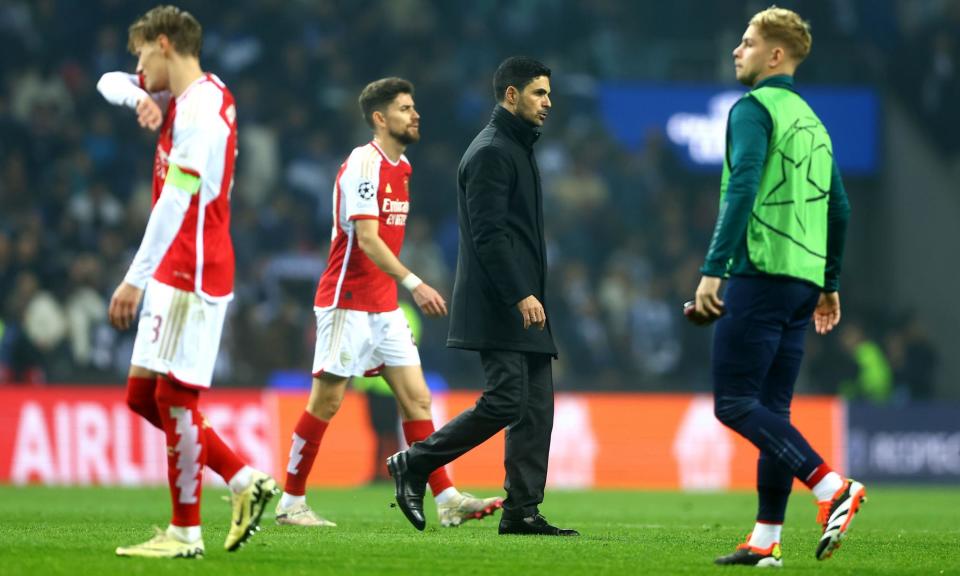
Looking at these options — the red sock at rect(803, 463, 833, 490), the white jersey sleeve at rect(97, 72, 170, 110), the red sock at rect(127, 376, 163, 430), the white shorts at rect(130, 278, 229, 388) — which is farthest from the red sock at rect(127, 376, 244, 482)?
the red sock at rect(803, 463, 833, 490)

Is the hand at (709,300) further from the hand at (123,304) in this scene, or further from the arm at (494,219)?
the hand at (123,304)

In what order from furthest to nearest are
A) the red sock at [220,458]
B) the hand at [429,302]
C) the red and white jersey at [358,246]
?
the red and white jersey at [358,246], the hand at [429,302], the red sock at [220,458]

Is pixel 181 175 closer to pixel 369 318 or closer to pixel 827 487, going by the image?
pixel 369 318

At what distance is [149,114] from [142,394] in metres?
1.19

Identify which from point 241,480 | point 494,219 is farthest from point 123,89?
point 494,219

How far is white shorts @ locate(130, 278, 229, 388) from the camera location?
21.6 ft

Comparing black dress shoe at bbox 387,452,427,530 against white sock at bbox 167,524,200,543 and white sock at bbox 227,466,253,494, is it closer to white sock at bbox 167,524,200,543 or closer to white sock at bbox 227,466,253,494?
white sock at bbox 227,466,253,494

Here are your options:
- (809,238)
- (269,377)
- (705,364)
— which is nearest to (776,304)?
(809,238)

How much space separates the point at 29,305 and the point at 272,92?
5208mm

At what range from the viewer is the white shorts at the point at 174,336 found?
260 inches

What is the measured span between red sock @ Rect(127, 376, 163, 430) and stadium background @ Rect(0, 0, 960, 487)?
10.00m

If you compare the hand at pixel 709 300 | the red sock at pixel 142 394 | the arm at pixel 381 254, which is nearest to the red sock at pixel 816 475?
the hand at pixel 709 300

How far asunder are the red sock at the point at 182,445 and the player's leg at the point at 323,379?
8.17 ft

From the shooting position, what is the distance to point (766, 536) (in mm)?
7008
